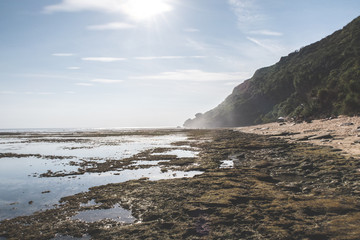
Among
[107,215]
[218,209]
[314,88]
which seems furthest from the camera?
[314,88]

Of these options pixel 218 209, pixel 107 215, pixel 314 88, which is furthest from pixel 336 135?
pixel 314 88

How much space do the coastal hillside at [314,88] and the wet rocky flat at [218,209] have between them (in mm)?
51789

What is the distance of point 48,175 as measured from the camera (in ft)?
79.7

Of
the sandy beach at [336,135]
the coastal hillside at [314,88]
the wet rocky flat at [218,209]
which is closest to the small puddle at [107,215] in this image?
the wet rocky flat at [218,209]

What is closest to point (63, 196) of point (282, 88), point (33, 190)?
point (33, 190)

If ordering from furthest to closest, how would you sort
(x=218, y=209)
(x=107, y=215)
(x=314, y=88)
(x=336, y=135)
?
1. (x=314, y=88)
2. (x=336, y=135)
3. (x=107, y=215)
4. (x=218, y=209)

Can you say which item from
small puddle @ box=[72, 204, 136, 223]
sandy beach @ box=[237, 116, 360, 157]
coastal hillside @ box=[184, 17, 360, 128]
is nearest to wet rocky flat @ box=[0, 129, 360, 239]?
small puddle @ box=[72, 204, 136, 223]

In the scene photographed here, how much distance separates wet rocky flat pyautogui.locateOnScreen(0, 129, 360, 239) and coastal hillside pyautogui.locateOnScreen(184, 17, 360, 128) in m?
51.8

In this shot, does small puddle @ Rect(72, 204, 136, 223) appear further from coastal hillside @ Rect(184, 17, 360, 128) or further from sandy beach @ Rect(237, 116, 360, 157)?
coastal hillside @ Rect(184, 17, 360, 128)

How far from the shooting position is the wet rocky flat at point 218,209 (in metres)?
9.34

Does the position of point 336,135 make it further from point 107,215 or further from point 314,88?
point 314,88

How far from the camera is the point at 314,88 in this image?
9400 centimetres

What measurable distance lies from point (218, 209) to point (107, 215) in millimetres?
6260

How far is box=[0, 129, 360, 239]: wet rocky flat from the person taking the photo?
934 cm
